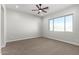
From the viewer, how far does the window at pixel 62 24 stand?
405 centimetres

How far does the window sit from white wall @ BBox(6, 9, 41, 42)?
160cm

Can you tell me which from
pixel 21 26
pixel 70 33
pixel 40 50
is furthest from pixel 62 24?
pixel 21 26

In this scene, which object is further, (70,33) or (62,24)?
(62,24)

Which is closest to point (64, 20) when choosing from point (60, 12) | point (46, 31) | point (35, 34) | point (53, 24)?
point (60, 12)

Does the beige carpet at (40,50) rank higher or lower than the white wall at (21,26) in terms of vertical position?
lower

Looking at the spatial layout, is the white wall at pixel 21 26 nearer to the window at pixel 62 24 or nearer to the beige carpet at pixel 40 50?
the beige carpet at pixel 40 50

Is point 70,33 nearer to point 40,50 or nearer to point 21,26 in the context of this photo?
point 40,50

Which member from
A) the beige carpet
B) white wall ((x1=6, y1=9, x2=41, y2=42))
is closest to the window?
the beige carpet

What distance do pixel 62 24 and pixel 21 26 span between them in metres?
3.33

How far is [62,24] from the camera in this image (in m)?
4.64

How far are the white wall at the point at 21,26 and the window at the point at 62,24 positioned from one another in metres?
1.60

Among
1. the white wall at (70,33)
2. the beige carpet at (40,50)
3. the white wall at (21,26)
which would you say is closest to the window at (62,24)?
the white wall at (70,33)

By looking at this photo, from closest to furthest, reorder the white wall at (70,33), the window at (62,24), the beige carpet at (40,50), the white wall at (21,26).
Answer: the beige carpet at (40,50)
the white wall at (70,33)
the window at (62,24)
the white wall at (21,26)
